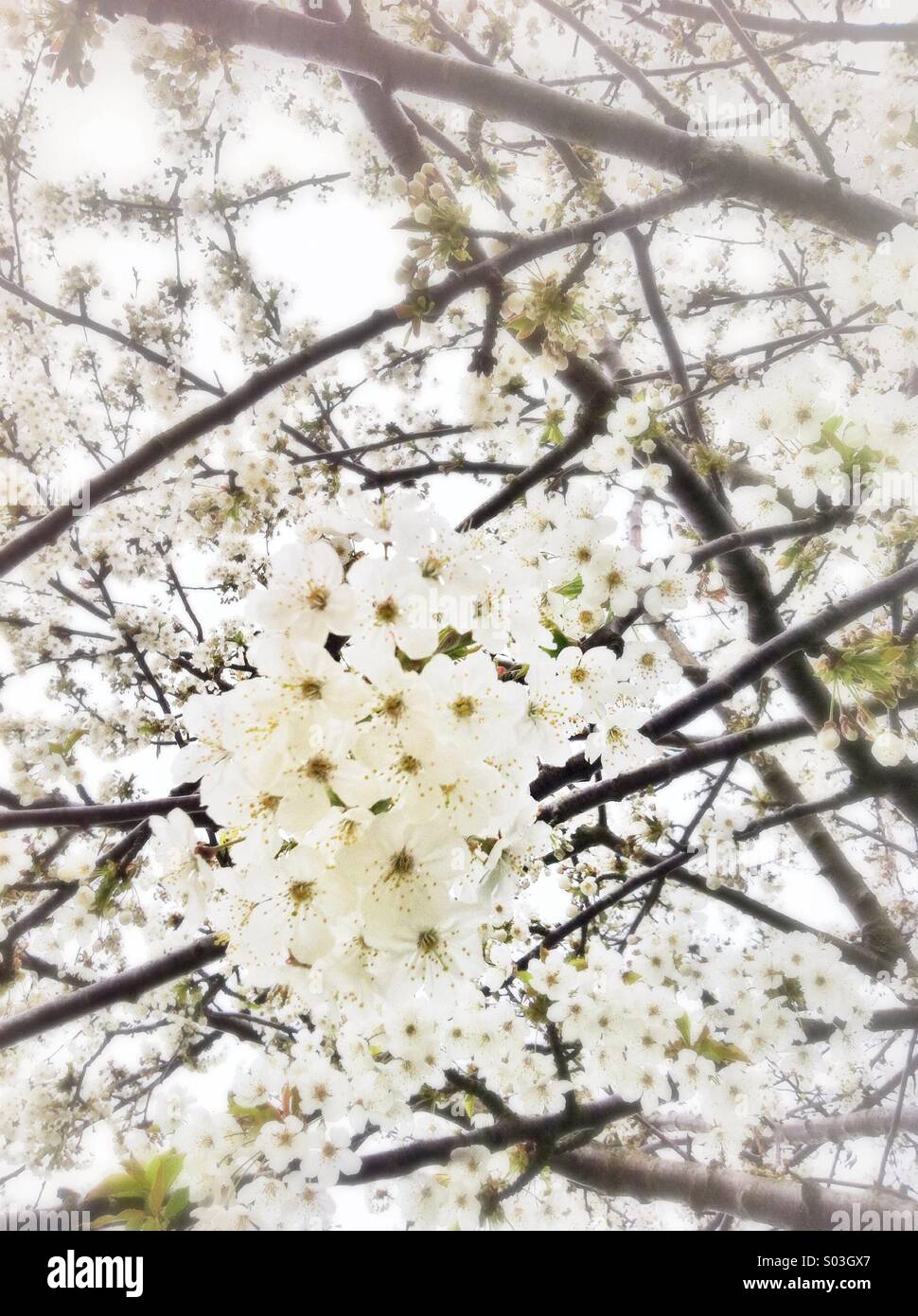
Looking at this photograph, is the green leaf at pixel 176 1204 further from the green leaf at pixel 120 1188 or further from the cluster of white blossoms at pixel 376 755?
the cluster of white blossoms at pixel 376 755

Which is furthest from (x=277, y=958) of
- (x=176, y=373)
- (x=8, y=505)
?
(x=176, y=373)

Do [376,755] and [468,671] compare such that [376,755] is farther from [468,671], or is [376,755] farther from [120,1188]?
[120,1188]

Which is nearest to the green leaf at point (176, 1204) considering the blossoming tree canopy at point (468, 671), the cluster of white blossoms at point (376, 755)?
the blossoming tree canopy at point (468, 671)

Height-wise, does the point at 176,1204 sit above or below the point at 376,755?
below

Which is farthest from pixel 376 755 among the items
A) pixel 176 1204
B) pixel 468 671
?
pixel 176 1204

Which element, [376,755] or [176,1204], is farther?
[176,1204]

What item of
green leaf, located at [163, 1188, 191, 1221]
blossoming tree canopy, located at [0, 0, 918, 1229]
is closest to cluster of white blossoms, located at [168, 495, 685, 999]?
blossoming tree canopy, located at [0, 0, 918, 1229]

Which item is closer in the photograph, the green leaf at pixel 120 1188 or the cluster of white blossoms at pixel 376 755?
the cluster of white blossoms at pixel 376 755
